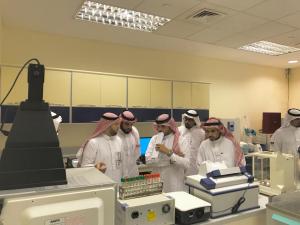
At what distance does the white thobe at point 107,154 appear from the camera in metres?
2.77

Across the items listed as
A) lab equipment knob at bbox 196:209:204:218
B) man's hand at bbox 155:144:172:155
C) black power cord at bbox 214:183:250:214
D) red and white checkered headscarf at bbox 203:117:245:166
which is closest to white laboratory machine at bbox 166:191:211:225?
lab equipment knob at bbox 196:209:204:218

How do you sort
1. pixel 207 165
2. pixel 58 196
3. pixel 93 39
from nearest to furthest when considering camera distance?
pixel 58 196 < pixel 207 165 < pixel 93 39

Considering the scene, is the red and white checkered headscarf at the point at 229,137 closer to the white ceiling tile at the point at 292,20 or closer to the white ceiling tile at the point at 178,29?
the white ceiling tile at the point at 178,29

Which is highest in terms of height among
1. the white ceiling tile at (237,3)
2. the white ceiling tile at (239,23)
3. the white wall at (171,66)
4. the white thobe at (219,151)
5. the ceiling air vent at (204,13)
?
the ceiling air vent at (204,13)

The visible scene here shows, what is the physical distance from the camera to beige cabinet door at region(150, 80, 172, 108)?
4383 mm

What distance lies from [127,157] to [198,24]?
6.38 ft

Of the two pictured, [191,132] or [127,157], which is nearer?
[127,157]

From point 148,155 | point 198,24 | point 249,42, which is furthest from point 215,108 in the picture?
point 148,155

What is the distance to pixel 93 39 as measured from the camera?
423 centimetres

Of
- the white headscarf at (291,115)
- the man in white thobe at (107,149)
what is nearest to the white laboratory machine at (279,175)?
the man in white thobe at (107,149)

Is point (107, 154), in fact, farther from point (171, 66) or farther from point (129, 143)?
point (171, 66)

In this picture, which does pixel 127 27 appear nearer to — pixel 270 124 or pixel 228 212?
pixel 228 212

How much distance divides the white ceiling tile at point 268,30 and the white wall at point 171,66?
1613mm

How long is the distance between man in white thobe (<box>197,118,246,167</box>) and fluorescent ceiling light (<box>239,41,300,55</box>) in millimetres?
2321
